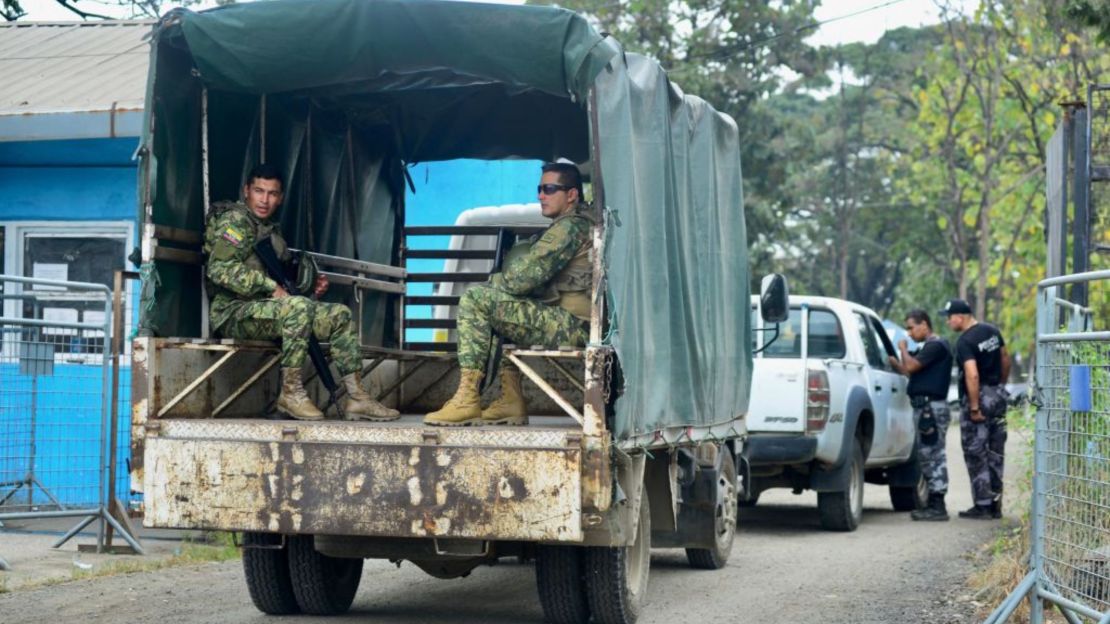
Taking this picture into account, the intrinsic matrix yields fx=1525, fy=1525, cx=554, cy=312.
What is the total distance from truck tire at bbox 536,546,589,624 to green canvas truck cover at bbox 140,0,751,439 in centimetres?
81

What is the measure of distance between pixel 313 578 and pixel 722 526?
3.25 m

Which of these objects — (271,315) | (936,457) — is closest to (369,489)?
(271,315)

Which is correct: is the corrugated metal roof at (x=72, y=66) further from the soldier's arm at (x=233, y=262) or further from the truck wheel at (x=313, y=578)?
the truck wheel at (x=313, y=578)

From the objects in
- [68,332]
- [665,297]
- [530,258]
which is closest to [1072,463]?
[665,297]

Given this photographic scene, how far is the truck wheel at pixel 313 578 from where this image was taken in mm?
8039

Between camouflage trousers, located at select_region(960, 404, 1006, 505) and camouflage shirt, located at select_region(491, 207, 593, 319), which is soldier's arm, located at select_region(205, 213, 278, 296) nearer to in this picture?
camouflage shirt, located at select_region(491, 207, 593, 319)

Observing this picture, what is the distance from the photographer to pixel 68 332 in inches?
449

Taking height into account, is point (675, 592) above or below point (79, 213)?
below

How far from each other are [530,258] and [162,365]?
6.27 ft

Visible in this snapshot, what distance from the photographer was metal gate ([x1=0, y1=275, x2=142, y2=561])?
34.8 feet

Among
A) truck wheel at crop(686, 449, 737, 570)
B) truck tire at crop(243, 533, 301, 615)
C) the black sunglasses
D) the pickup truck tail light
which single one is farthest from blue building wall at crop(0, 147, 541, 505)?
the pickup truck tail light

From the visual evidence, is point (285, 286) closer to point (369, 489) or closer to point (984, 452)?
point (369, 489)

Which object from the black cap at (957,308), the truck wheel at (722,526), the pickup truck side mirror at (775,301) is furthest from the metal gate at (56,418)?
the black cap at (957,308)

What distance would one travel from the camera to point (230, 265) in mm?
8047
